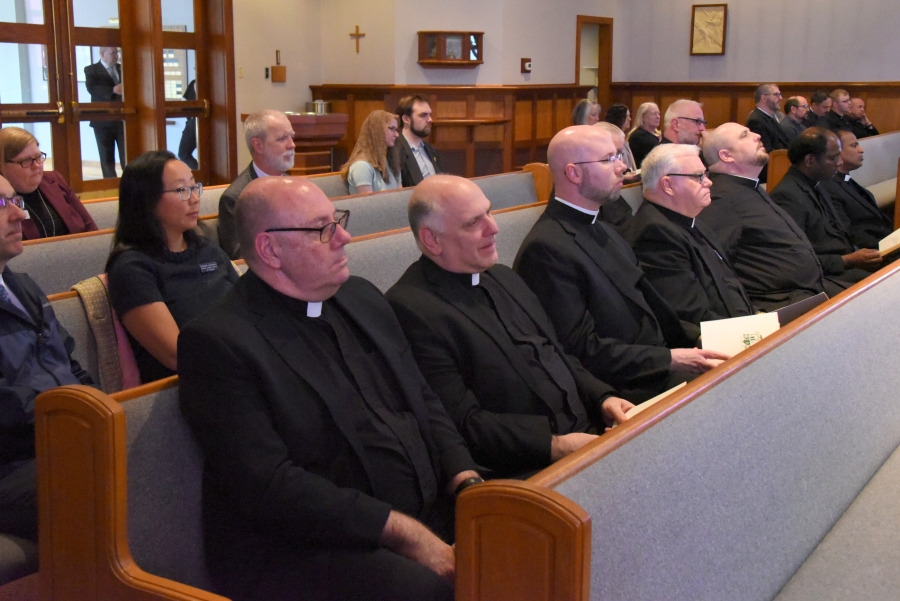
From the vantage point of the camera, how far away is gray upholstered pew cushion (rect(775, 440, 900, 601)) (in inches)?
74.4

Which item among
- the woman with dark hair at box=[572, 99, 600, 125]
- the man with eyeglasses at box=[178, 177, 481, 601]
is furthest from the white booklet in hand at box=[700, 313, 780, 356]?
the woman with dark hair at box=[572, 99, 600, 125]

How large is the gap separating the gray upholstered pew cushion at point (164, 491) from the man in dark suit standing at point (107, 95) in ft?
23.8

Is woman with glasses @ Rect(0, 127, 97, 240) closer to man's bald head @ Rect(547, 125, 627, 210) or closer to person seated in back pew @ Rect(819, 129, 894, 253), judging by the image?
man's bald head @ Rect(547, 125, 627, 210)

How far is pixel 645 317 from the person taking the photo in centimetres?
319

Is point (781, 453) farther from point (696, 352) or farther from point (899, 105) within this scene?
point (899, 105)

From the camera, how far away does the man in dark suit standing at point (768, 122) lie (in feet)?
31.5

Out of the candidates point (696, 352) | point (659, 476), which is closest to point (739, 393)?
point (659, 476)

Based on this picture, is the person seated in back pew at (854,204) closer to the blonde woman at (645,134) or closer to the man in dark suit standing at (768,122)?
the blonde woman at (645,134)

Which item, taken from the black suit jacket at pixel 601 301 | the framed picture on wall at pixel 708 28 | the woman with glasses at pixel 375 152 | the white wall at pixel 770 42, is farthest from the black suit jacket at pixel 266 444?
the framed picture on wall at pixel 708 28

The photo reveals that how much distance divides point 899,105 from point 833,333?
457 inches

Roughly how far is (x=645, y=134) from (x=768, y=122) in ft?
10.3

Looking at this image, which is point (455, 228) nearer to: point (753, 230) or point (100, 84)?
point (753, 230)

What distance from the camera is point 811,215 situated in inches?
199

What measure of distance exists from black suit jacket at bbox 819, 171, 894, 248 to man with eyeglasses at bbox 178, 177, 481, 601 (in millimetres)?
4623
